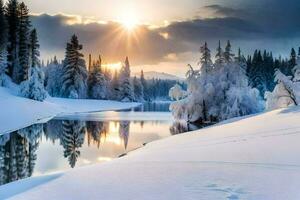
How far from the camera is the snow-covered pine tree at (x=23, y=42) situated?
61.3 m

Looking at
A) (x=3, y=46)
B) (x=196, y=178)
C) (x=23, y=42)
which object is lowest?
(x=196, y=178)

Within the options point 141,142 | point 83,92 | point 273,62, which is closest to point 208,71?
point 141,142

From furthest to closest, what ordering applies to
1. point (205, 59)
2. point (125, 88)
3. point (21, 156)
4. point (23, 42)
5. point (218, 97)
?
point (125, 88)
point (23, 42)
point (205, 59)
point (218, 97)
point (21, 156)

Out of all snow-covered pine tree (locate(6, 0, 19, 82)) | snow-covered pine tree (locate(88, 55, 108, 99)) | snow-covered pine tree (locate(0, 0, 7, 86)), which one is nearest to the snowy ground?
snow-covered pine tree (locate(0, 0, 7, 86))

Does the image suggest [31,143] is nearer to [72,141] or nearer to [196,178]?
[72,141]

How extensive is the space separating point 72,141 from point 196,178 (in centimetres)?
1821

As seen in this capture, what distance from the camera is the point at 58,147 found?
24031mm

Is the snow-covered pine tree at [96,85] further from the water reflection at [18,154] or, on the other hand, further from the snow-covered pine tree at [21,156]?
the snow-covered pine tree at [21,156]

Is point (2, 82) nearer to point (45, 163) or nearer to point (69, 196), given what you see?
point (45, 163)

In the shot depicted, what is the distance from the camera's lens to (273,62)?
10450 centimetres

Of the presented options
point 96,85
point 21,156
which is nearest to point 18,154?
point 21,156

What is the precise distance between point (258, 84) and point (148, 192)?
86.4 meters

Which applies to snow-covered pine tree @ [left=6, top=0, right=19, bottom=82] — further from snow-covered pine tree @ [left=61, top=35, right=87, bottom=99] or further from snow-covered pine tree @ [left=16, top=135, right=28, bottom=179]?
snow-covered pine tree @ [left=16, top=135, right=28, bottom=179]

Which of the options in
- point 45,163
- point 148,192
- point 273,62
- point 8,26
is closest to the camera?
point 148,192
